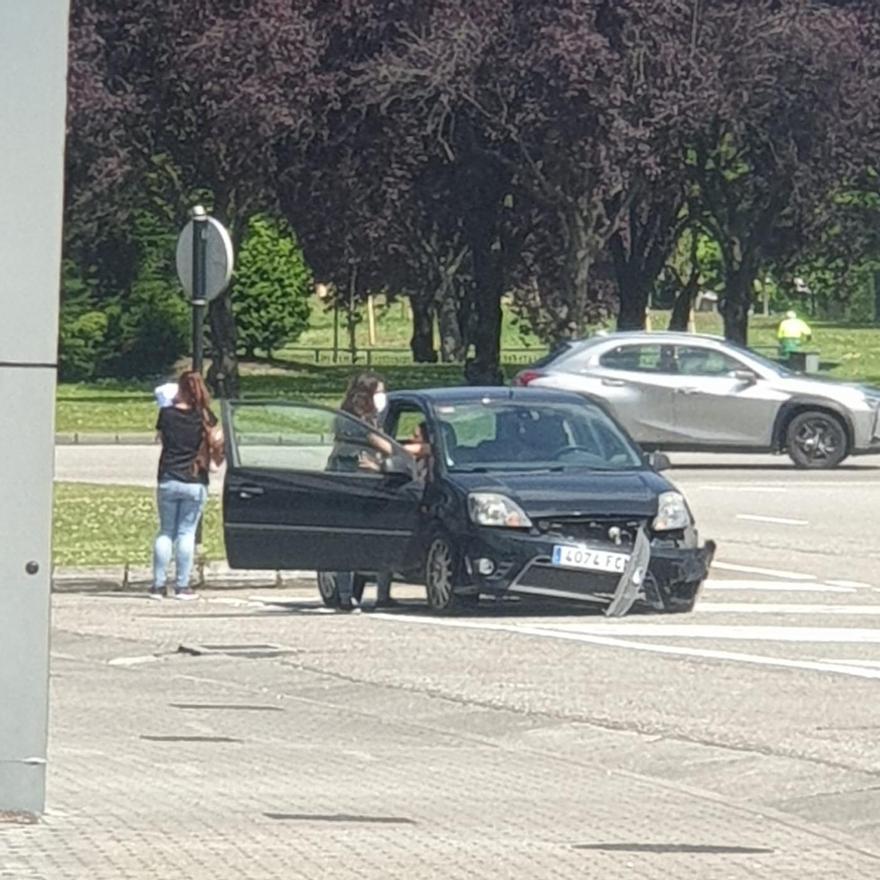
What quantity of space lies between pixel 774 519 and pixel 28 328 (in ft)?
55.7

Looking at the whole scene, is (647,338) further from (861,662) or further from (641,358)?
(861,662)

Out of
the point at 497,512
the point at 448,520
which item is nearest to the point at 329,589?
the point at 448,520

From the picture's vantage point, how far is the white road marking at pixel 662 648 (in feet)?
46.0

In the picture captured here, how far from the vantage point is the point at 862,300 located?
124188 millimetres

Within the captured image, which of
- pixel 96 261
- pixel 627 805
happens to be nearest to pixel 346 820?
pixel 627 805

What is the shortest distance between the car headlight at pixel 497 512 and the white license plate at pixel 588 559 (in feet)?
0.96

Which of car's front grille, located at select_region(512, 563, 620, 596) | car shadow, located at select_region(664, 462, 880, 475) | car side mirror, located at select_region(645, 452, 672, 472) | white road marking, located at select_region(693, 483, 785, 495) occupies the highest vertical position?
car side mirror, located at select_region(645, 452, 672, 472)

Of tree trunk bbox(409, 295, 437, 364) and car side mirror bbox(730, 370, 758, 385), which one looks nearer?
car side mirror bbox(730, 370, 758, 385)

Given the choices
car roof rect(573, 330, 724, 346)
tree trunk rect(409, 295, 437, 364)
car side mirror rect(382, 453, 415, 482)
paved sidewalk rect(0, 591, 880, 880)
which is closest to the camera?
paved sidewalk rect(0, 591, 880, 880)

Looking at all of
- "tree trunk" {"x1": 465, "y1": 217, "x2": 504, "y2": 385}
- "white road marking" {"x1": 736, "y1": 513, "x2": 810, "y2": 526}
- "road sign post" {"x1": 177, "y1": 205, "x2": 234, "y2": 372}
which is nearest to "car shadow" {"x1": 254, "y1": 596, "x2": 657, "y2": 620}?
"road sign post" {"x1": 177, "y1": 205, "x2": 234, "y2": 372}

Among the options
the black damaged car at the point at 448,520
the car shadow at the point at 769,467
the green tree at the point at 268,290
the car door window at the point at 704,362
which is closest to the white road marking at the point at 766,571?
the black damaged car at the point at 448,520

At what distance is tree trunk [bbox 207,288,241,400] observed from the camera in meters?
46.6

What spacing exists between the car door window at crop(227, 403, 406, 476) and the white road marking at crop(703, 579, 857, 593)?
3312mm

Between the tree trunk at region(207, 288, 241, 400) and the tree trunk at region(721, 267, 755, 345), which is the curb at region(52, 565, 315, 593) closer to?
the tree trunk at region(207, 288, 241, 400)
